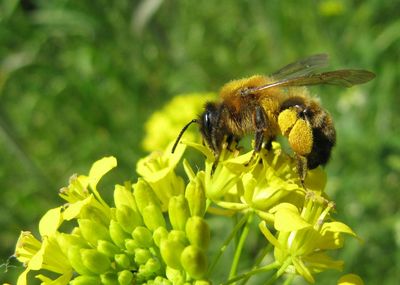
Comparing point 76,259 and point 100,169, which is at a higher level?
point 100,169

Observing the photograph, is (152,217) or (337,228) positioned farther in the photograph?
(152,217)

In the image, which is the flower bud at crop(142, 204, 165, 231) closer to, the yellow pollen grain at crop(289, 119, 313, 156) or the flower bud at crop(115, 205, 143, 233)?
the flower bud at crop(115, 205, 143, 233)

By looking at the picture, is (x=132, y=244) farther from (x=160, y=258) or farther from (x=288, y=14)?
(x=288, y=14)

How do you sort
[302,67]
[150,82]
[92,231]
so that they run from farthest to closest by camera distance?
1. [150,82]
2. [302,67]
3. [92,231]

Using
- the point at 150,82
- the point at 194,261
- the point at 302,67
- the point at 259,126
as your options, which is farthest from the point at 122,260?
the point at 150,82

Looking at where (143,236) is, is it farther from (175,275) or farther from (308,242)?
(308,242)

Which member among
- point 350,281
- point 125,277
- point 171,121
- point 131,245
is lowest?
point 350,281

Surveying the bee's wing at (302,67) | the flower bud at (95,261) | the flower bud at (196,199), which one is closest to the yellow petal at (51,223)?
the flower bud at (95,261)

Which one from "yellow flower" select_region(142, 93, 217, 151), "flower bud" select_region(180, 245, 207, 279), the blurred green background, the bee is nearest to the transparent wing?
the bee
